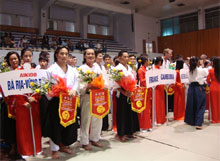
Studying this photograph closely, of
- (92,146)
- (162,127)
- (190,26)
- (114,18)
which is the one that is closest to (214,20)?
(190,26)

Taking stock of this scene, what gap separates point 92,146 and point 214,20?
15389mm

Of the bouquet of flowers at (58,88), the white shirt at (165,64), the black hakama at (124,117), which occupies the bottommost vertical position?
the black hakama at (124,117)

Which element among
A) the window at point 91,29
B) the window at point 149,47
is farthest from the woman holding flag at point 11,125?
the window at point 149,47

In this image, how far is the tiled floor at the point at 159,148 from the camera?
2504 millimetres

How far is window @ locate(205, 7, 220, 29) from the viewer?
14487 millimetres

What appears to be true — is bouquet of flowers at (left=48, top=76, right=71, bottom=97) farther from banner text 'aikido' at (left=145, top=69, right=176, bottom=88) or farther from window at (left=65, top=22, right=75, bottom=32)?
window at (left=65, top=22, right=75, bottom=32)

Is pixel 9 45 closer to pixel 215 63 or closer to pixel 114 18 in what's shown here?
pixel 215 63

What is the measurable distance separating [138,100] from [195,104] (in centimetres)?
128

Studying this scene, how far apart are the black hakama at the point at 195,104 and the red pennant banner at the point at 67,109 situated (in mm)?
2345

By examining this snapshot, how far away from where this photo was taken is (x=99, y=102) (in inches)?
108

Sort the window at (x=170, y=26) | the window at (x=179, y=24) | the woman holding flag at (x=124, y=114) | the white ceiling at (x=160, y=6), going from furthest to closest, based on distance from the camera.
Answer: the window at (x=170, y=26) < the window at (x=179, y=24) < the white ceiling at (x=160, y=6) < the woman holding flag at (x=124, y=114)

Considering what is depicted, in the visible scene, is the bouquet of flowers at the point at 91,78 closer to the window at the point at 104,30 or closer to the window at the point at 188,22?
the window at the point at 188,22

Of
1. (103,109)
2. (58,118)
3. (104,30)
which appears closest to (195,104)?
(103,109)

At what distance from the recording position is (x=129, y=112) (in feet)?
10.3
